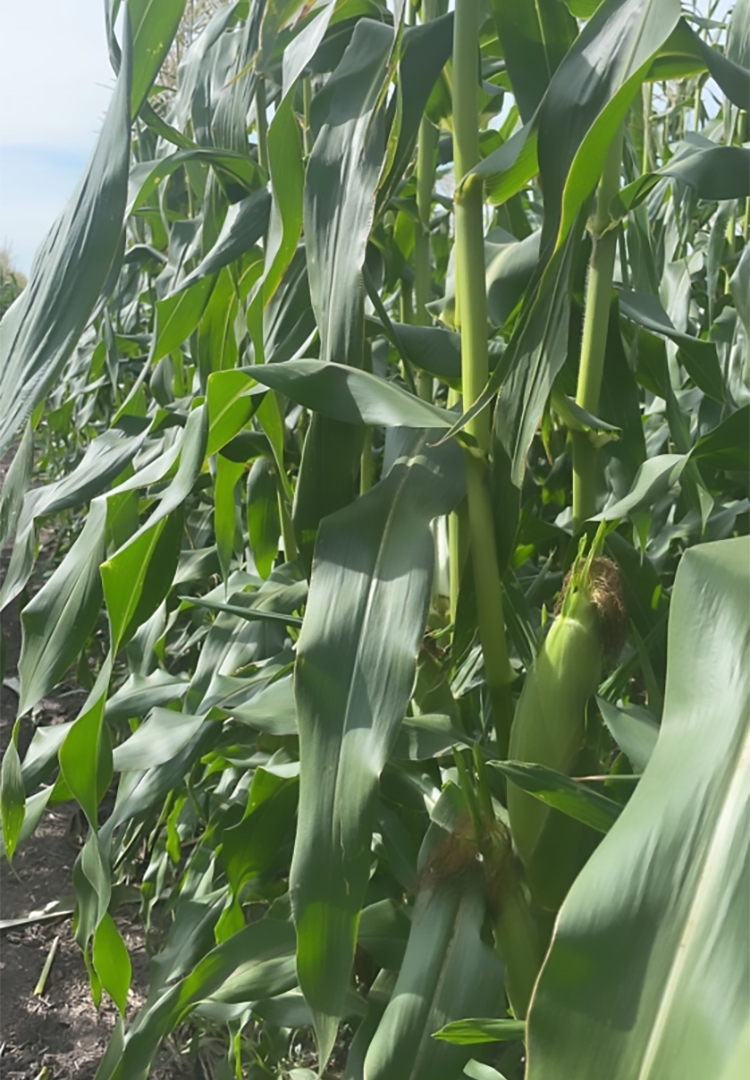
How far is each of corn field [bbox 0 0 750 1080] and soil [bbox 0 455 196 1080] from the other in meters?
0.39

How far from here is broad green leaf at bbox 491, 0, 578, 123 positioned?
0.51 meters

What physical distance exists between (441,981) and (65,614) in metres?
0.32

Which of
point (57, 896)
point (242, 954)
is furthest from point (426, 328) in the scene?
point (57, 896)

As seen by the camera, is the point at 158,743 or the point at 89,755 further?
the point at 158,743

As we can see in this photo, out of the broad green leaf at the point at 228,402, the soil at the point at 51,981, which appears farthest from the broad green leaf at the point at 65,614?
the soil at the point at 51,981

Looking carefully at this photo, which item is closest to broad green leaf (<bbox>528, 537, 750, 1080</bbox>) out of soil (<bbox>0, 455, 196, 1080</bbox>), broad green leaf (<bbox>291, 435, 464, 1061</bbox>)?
broad green leaf (<bbox>291, 435, 464, 1061</bbox>)

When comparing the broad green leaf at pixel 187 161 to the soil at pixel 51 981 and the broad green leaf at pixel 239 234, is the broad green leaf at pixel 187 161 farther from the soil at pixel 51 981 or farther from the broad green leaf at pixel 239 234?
the soil at pixel 51 981

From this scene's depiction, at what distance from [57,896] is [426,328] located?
1.11m

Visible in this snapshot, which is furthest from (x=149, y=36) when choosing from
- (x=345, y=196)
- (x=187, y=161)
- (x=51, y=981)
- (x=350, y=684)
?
(x=51, y=981)

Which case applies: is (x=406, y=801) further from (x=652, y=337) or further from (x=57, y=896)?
(x=57, y=896)

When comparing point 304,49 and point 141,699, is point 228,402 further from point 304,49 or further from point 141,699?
point 141,699

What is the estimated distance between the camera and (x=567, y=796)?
411 mm

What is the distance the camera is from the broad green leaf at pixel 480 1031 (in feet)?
1.33

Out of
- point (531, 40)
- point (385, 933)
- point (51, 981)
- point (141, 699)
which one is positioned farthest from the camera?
point (51, 981)
